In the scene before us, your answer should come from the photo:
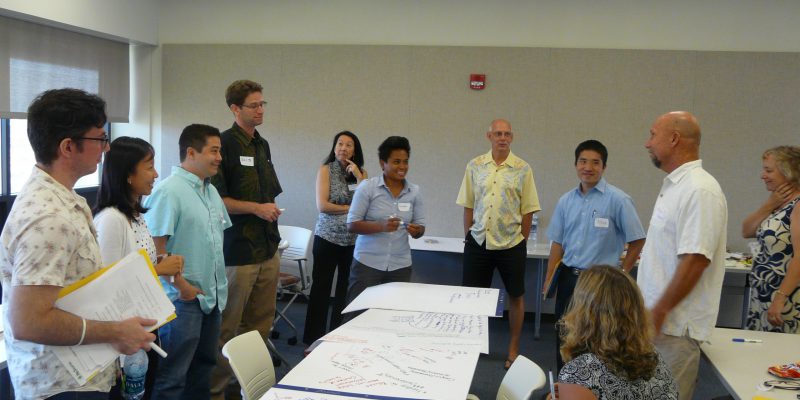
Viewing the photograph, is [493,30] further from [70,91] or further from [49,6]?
[70,91]

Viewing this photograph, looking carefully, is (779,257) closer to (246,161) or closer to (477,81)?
(246,161)

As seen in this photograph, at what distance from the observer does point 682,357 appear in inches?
99.8

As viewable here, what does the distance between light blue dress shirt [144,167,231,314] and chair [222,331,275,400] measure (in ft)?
1.53

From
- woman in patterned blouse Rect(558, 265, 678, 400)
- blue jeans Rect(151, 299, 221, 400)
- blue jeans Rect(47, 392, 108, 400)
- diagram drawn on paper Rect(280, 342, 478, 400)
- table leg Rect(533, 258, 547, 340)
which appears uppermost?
woman in patterned blouse Rect(558, 265, 678, 400)

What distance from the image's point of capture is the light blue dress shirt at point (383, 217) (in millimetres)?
3652

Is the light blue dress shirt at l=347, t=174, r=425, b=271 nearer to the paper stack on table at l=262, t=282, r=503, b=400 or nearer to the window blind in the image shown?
the paper stack on table at l=262, t=282, r=503, b=400

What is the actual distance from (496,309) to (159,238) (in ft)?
5.01

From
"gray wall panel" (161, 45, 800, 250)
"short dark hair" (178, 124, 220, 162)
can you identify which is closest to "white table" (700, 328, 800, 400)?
"short dark hair" (178, 124, 220, 162)

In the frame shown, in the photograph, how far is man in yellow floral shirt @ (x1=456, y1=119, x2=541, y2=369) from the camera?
4254 millimetres

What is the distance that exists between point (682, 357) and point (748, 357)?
0.92 ft

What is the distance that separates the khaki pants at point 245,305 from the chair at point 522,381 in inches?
58.9

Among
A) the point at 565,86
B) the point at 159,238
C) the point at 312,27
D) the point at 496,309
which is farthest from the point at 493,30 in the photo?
the point at 159,238

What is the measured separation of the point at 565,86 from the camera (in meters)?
5.72

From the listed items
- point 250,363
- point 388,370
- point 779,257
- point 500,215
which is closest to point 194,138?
point 250,363
